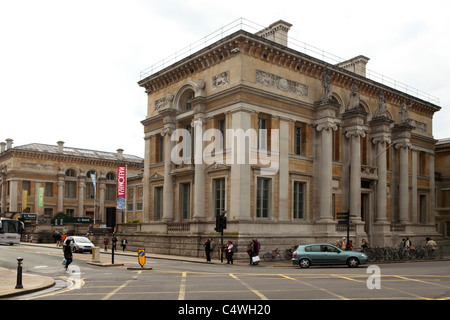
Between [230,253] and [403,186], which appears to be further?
[403,186]

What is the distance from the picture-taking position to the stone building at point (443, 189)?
54.1m

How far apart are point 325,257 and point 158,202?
1885 cm

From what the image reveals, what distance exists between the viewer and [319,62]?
38.4m

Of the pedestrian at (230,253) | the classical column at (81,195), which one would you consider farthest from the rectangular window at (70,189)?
the pedestrian at (230,253)

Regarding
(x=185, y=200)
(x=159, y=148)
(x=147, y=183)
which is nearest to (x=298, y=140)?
(x=185, y=200)

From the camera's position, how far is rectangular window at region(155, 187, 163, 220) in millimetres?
42500

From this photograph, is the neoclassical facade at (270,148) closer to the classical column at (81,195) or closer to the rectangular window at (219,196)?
the rectangular window at (219,196)

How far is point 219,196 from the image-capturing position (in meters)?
35.7

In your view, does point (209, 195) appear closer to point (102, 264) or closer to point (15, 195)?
point (102, 264)

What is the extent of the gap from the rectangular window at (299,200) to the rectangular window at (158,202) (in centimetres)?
1181

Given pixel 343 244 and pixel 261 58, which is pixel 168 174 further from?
pixel 343 244

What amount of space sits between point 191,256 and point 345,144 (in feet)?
49.8
